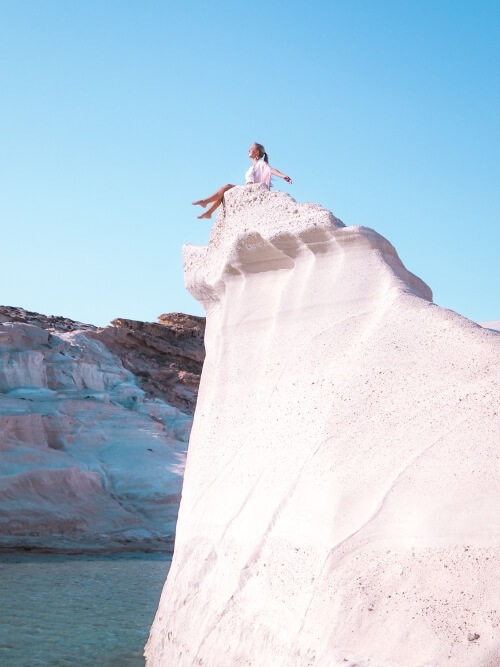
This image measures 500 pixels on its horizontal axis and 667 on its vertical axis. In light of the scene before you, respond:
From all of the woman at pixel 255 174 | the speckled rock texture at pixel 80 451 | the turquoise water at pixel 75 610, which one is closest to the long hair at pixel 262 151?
the woman at pixel 255 174

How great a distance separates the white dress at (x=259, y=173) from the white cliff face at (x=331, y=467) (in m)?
0.21

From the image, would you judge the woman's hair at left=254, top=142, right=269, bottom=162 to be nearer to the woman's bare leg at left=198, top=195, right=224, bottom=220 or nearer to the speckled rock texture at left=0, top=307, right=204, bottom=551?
the woman's bare leg at left=198, top=195, right=224, bottom=220

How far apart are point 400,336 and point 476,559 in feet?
4.16

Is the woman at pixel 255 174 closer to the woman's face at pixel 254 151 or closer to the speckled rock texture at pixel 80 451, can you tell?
the woman's face at pixel 254 151

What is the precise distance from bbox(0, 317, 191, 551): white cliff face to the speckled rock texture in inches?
0.8

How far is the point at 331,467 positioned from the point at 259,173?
2439 millimetres

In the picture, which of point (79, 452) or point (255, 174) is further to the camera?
point (79, 452)

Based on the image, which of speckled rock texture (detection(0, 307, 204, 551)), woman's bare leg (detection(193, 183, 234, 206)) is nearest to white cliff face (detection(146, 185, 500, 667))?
woman's bare leg (detection(193, 183, 234, 206))

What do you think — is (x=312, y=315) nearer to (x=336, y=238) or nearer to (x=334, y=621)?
(x=336, y=238)

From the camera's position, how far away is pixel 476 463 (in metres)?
3.28

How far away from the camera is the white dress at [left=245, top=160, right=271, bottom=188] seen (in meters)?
5.44

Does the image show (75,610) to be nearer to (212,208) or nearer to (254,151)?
(212,208)

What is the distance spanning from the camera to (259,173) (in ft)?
18.0

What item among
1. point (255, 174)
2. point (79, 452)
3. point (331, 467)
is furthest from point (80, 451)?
point (331, 467)
